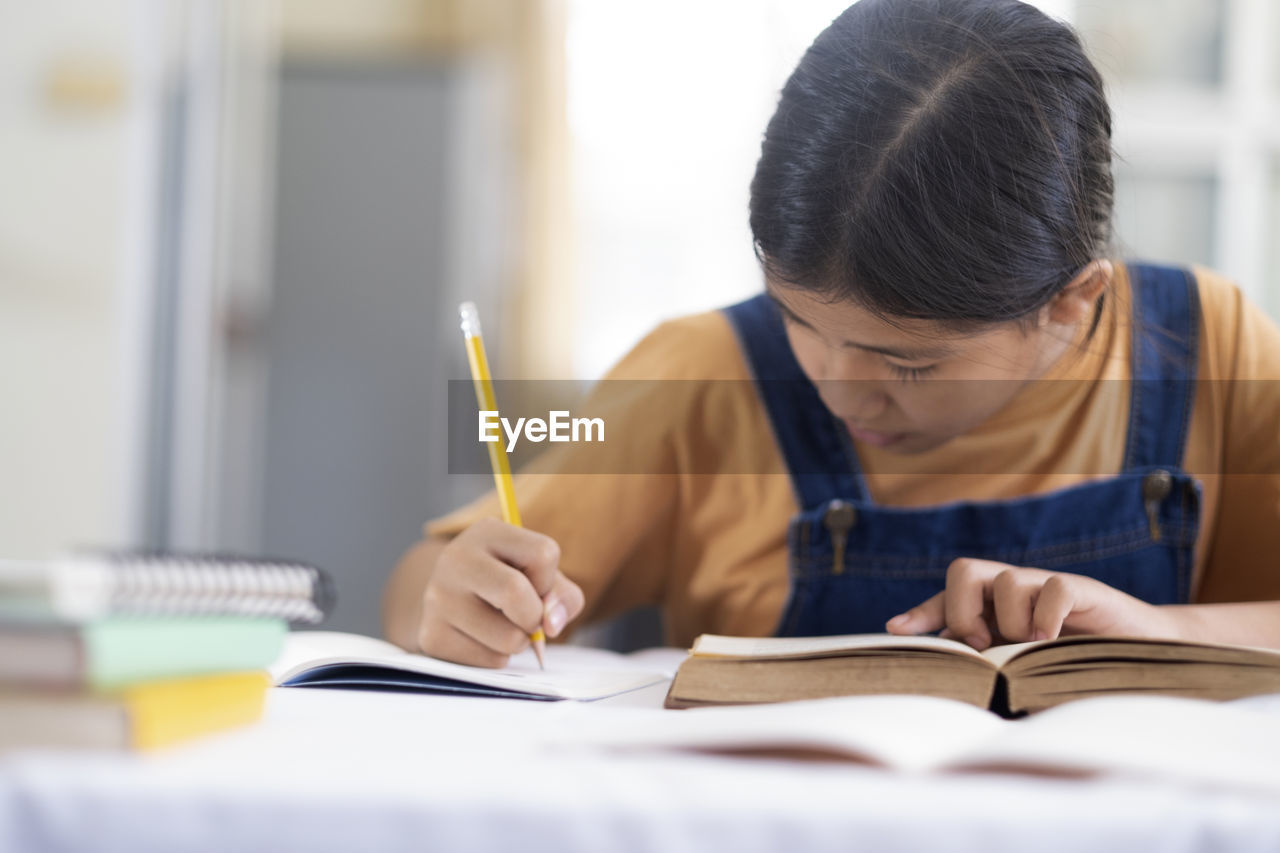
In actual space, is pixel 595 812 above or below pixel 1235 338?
below

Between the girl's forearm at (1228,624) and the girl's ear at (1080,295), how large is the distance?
205 mm

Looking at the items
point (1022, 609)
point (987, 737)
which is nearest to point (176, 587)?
point (987, 737)

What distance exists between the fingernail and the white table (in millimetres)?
302

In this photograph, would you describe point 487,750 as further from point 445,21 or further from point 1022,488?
point 445,21

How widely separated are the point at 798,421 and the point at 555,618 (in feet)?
0.99

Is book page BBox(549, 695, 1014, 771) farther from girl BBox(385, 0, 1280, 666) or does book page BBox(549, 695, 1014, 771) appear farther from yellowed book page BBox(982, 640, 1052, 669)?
girl BBox(385, 0, 1280, 666)

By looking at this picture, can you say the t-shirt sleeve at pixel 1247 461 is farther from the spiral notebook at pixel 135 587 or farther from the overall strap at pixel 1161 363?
the spiral notebook at pixel 135 587

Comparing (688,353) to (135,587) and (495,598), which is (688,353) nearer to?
(495,598)

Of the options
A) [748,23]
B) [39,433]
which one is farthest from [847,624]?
[748,23]

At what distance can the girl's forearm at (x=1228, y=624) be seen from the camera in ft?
2.09

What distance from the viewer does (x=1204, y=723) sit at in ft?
1.27

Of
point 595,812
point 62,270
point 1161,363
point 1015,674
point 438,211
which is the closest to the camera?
point 595,812

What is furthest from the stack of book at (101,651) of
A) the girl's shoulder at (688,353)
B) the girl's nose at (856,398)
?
the girl's shoulder at (688,353)

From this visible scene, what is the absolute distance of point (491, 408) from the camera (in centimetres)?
69
